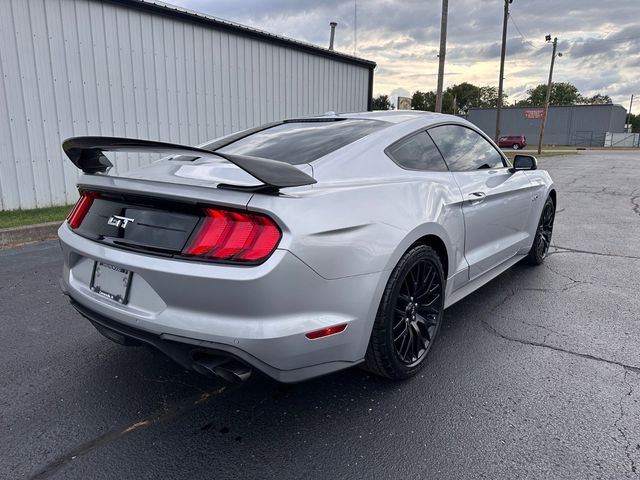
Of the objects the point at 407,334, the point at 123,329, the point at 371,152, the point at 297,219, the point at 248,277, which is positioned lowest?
the point at 407,334

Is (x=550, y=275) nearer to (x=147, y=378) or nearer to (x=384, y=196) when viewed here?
(x=384, y=196)

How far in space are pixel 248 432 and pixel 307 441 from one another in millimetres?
297

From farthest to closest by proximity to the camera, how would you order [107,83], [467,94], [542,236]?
[467,94]
[107,83]
[542,236]

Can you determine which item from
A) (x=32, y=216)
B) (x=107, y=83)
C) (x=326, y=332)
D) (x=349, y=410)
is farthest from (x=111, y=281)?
(x=107, y=83)

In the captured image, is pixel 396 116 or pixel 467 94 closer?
pixel 396 116

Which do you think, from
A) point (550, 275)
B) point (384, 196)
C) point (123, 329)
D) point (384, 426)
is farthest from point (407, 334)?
point (550, 275)

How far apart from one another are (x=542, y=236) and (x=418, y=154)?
2.67 m

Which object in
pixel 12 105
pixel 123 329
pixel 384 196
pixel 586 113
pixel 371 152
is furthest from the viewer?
pixel 586 113

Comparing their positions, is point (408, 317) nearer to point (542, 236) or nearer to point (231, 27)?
point (542, 236)

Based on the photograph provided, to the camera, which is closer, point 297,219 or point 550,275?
point 297,219

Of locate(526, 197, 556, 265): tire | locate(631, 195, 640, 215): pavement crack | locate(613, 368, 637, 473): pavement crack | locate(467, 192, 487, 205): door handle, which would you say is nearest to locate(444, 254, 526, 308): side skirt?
locate(467, 192, 487, 205): door handle

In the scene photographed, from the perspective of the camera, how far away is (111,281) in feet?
7.64

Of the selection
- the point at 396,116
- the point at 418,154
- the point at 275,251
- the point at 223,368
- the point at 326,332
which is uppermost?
the point at 396,116

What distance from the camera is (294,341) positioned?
2062 millimetres
